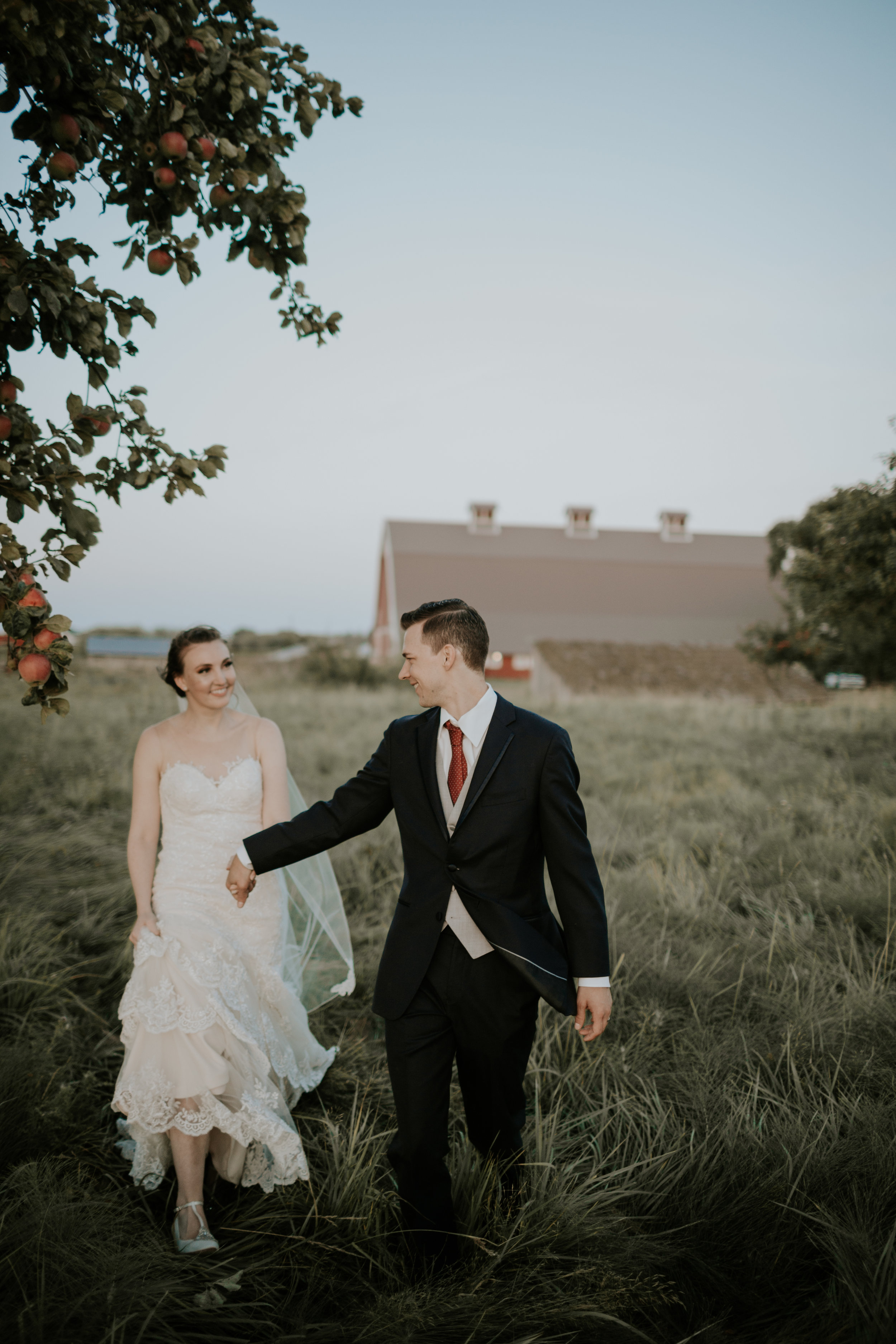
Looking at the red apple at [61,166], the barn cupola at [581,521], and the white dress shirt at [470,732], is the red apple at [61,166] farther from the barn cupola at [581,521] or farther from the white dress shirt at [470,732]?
the barn cupola at [581,521]

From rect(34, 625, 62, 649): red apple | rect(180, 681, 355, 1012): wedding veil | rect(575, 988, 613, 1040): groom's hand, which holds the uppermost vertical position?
rect(34, 625, 62, 649): red apple

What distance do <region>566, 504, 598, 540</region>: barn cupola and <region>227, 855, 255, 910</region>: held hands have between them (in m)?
37.1

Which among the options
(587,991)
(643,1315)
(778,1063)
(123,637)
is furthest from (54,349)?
(123,637)

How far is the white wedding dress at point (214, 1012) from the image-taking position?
3.08m

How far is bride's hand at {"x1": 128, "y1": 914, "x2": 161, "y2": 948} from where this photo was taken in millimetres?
3316

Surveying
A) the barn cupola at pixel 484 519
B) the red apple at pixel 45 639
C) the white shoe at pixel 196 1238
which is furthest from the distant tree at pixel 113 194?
the barn cupola at pixel 484 519

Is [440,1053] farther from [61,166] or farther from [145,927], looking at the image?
[61,166]

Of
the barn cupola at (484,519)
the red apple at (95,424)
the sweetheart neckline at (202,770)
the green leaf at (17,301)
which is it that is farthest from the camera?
the barn cupola at (484,519)

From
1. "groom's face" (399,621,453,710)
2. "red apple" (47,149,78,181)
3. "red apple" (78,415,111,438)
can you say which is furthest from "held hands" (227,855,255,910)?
"red apple" (47,149,78,181)

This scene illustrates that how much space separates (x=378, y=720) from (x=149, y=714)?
13.2 ft

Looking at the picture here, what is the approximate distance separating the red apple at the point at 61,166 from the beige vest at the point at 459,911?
2.16 m

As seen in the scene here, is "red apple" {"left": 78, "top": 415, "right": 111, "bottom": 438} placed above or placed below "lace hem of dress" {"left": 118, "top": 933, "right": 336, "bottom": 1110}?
above

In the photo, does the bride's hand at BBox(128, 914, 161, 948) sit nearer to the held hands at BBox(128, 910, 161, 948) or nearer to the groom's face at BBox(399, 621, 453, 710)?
the held hands at BBox(128, 910, 161, 948)

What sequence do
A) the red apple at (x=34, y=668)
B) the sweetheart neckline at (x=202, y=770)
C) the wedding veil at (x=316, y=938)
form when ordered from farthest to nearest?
1. the wedding veil at (x=316, y=938)
2. the sweetheart neckline at (x=202, y=770)
3. the red apple at (x=34, y=668)
